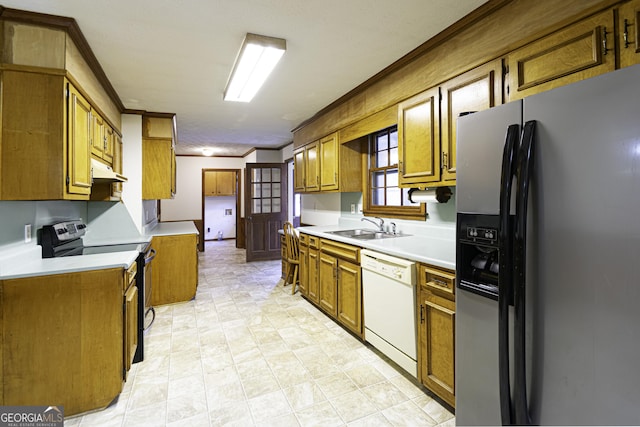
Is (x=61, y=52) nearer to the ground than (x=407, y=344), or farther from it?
farther from it

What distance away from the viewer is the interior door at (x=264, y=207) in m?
6.56

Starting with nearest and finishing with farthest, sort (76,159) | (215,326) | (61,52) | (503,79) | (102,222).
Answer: (503,79), (61,52), (76,159), (215,326), (102,222)

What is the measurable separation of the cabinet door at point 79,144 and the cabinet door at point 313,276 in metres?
2.19

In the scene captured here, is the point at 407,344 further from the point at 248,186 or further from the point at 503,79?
the point at 248,186

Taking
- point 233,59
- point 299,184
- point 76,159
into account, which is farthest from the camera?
point 299,184

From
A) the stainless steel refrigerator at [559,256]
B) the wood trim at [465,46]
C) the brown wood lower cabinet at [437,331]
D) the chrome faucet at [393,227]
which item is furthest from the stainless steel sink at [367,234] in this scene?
the stainless steel refrigerator at [559,256]

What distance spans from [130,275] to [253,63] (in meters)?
1.86

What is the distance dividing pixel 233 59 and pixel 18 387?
101 inches

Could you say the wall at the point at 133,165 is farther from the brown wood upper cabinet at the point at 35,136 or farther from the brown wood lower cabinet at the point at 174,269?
the brown wood upper cabinet at the point at 35,136

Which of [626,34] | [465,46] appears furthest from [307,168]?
[626,34]

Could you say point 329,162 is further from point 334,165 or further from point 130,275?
point 130,275

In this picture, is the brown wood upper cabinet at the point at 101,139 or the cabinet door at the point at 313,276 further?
the cabinet door at the point at 313,276

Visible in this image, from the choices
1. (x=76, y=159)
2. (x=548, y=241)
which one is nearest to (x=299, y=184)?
(x=76, y=159)

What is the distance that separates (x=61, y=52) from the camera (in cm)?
199
